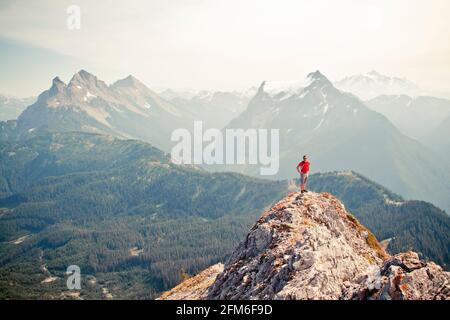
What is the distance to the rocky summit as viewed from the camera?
30.0m

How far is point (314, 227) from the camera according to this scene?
41.4 meters

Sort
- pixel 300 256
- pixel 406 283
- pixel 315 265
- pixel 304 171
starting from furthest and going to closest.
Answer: pixel 304 171
pixel 300 256
pixel 315 265
pixel 406 283

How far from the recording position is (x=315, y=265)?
34.4m

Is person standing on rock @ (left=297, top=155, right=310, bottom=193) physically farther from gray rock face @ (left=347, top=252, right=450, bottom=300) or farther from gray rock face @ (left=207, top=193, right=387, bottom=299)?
gray rock face @ (left=347, top=252, right=450, bottom=300)

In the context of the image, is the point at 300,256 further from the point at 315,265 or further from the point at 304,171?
the point at 304,171

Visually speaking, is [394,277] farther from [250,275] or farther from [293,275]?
[250,275]

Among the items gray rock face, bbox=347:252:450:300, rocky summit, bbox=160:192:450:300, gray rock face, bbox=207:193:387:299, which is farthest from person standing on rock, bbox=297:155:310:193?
gray rock face, bbox=347:252:450:300

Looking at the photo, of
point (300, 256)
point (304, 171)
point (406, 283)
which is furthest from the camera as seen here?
point (304, 171)

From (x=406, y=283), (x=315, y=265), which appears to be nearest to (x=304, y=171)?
(x=315, y=265)

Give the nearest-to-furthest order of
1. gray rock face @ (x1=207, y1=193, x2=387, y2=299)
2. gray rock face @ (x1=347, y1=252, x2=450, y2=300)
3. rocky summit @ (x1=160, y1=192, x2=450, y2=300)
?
gray rock face @ (x1=347, y1=252, x2=450, y2=300) < rocky summit @ (x1=160, y1=192, x2=450, y2=300) < gray rock face @ (x1=207, y1=193, x2=387, y2=299)
